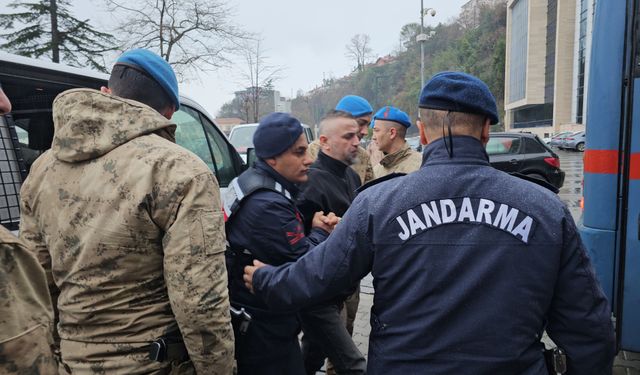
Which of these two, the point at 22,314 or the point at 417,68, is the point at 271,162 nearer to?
the point at 22,314

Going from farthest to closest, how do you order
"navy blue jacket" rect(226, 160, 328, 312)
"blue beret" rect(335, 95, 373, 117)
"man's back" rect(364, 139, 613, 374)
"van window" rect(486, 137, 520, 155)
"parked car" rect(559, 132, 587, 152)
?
"parked car" rect(559, 132, 587, 152) → "van window" rect(486, 137, 520, 155) → "blue beret" rect(335, 95, 373, 117) → "navy blue jacket" rect(226, 160, 328, 312) → "man's back" rect(364, 139, 613, 374)

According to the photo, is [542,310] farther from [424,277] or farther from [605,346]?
[424,277]

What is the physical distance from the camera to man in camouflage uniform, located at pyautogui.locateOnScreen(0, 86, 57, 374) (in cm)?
91

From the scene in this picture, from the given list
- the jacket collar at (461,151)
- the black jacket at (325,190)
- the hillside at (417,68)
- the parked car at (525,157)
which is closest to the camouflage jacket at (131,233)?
the jacket collar at (461,151)

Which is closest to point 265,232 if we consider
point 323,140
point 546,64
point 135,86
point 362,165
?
point 135,86

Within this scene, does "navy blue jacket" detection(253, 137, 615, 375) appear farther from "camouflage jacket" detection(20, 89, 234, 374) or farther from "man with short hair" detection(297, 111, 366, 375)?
"man with short hair" detection(297, 111, 366, 375)

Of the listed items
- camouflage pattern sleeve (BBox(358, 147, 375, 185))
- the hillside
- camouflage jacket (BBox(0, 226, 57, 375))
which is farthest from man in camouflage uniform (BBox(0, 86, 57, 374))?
the hillside

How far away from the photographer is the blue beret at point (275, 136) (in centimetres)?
218

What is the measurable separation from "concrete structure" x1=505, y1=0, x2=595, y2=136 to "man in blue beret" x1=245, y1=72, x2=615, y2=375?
4597 cm

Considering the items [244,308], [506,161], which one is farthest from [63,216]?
[506,161]

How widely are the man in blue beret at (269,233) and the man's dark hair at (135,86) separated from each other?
1.82 feet

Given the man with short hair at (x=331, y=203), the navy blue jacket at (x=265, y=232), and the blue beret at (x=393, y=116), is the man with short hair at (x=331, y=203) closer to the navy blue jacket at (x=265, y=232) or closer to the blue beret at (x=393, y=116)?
the navy blue jacket at (x=265, y=232)

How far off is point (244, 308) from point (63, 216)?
2.84 ft

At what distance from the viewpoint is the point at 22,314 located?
942mm
